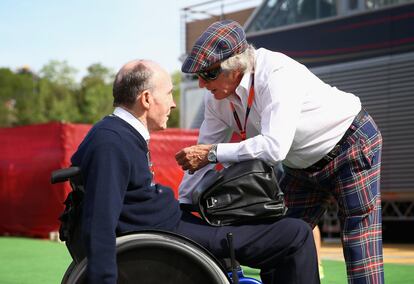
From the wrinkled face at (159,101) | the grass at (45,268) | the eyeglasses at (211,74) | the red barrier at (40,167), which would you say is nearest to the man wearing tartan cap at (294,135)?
the eyeglasses at (211,74)

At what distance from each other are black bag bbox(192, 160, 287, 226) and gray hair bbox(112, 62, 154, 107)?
1.42ft

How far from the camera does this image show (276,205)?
8.43 feet

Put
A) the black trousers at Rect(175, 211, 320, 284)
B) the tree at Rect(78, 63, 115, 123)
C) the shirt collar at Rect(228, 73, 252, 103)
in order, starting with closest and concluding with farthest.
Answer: the black trousers at Rect(175, 211, 320, 284), the shirt collar at Rect(228, 73, 252, 103), the tree at Rect(78, 63, 115, 123)

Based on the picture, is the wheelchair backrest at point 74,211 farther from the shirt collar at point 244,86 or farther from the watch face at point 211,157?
the shirt collar at point 244,86

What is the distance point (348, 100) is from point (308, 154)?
0.33 metres

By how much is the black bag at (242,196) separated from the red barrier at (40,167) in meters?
7.08

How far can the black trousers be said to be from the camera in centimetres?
251

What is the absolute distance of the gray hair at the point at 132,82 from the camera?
2.52 metres

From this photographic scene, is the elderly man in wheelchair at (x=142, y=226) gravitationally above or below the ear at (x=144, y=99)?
below

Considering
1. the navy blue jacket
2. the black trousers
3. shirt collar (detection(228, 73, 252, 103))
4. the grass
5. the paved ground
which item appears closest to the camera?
the navy blue jacket

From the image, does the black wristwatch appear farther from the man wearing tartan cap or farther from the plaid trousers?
the plaid trousers

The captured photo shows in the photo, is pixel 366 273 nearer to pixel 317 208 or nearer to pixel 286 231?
pixel 317 208

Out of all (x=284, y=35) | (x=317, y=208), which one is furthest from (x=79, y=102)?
(x=317, y=208)

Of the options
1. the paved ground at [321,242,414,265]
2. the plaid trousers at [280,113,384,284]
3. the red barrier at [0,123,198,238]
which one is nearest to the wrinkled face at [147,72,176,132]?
the plaid trousers at [280,113,384,284]
